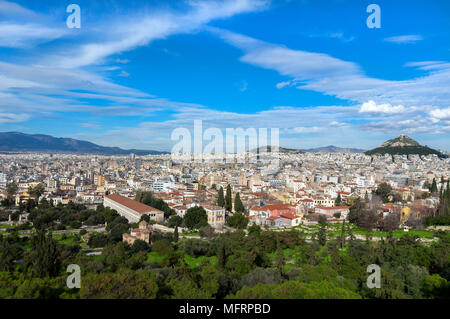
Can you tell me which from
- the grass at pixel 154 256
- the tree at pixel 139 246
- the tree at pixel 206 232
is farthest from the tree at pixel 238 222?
the tree at pixel 139 246

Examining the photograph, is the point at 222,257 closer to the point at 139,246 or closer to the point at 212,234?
the point at 139,246

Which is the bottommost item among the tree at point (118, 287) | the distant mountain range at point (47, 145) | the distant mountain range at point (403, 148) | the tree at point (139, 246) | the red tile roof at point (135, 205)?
the tree at point (139, 246)

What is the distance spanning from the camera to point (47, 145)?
5679 inches

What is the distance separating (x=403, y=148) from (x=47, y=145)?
448 feet

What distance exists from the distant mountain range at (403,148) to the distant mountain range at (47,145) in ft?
303

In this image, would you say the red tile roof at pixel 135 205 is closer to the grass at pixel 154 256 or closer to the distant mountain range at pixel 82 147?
the grass at pixel 154 256

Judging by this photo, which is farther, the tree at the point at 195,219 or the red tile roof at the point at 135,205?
the red tile roof at the point at 135,205

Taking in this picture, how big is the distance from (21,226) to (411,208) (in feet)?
90.8

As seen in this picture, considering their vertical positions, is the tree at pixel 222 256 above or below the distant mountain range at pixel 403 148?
below

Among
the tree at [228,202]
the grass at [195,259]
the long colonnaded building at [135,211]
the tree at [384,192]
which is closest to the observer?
the grass at [195,259]

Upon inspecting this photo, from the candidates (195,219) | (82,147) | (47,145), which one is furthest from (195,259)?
(82,147)

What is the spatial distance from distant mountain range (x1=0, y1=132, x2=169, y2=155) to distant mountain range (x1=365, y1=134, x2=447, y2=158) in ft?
303

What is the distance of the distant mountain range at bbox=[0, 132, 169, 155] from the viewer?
129 m

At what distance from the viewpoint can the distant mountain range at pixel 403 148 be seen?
91.8 metres
